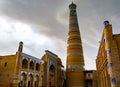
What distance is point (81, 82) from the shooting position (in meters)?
29.6

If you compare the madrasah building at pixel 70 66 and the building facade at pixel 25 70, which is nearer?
the madrasah building at pixel 70 66

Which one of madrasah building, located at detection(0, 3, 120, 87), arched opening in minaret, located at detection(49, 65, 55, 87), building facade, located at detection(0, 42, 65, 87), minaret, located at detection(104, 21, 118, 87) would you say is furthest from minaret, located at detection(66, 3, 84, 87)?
minaret, located at detection(104, 21, 118, 87)

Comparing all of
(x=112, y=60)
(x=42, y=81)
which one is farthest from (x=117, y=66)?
(x=42, y=81)

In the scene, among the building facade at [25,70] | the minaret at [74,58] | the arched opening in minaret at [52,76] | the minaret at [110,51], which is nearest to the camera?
the minaret at [110,51]

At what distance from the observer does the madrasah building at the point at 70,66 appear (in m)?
10.6

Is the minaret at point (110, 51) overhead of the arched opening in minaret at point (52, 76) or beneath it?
overhead

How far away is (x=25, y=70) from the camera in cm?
2073

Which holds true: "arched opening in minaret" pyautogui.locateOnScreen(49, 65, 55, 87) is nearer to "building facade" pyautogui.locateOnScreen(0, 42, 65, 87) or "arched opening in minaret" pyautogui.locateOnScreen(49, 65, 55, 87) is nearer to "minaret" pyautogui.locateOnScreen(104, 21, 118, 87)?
"building facade" pyautogui.locateOnScreen(0, 42, 65, 87)

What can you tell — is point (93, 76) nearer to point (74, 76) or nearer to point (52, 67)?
point (74, 76)

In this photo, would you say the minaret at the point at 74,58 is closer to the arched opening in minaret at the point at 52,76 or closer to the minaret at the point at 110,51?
the arched opening in minaret at the point at 52,76

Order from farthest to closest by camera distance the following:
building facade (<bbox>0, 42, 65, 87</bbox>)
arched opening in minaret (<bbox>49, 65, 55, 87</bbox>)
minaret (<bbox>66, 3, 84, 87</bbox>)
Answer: minaret (<bbox>66, 3, 84, 87</bbox>), arched opening in minaret (<bbox>49, 65, 55, 87</bbox>), building facade (<bbox>0, 42, 65, 87</bbox>)

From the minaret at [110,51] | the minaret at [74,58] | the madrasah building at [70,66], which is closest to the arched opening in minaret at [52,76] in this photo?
the madrasah building at [70,66]

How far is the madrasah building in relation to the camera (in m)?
10.6

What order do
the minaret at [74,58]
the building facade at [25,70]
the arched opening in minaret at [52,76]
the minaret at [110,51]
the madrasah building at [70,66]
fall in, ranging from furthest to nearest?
the minaret at [74,58]
the arched opening in minaret at [52,76]
the building facade at [25,70]
the madrasah building at [70,66]
the minaret at [110,51]
